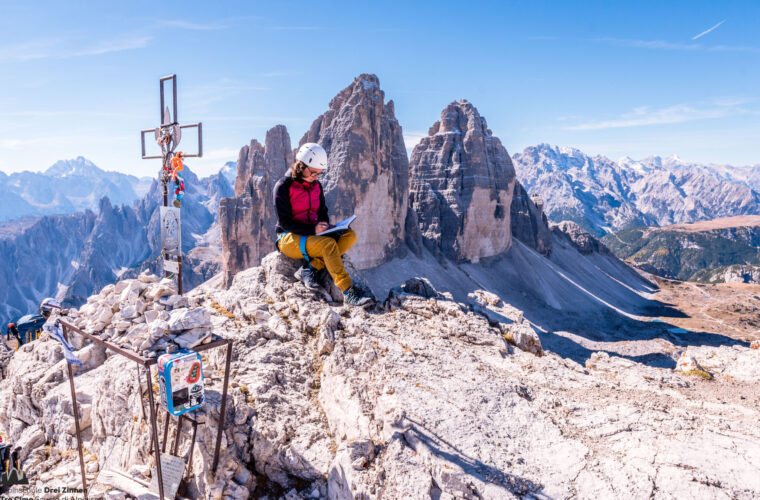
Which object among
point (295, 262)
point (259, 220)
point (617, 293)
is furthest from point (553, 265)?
point (295, 262)

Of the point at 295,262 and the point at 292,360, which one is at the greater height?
the point at 295,262

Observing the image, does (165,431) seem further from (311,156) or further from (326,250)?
(311,156)

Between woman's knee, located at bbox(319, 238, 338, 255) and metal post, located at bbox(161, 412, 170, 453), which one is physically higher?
woman's knee, located at bbox(319, 238, 338, 255)

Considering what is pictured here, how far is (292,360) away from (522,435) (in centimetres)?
441

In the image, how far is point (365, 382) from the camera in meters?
6.92

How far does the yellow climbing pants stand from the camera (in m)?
9.47

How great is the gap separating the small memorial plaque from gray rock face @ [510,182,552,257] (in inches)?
3058

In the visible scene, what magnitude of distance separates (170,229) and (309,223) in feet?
10.9

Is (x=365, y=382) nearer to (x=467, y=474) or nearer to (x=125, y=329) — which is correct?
(x=467, y=474)

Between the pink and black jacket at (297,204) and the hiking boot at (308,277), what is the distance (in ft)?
3.54

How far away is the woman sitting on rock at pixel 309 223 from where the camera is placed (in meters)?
9.46

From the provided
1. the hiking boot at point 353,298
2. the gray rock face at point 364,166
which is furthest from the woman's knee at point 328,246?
the gray rock face at point 364,166

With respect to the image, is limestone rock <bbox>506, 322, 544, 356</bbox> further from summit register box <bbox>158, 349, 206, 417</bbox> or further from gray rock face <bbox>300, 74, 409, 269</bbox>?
gray rock face <bbox>300, 74, 409, 269</bbox>

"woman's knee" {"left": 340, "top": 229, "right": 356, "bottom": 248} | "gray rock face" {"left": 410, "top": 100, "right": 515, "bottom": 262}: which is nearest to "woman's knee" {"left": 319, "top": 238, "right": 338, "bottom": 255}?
"woman's knee" {"left": 340, "top": 229, "right": 356, "bottom": 248}
